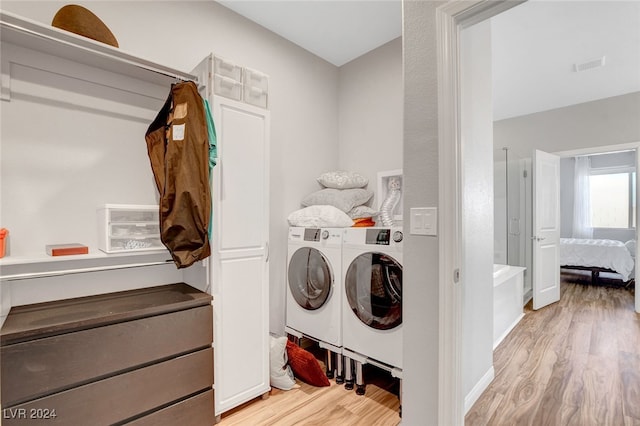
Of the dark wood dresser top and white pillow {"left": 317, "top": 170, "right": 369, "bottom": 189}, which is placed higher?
white pillow {"left": 317, "top": 170, "right": 369, "bottom": 189}

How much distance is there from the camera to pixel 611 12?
7.58ft

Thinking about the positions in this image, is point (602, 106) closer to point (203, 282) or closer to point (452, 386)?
point (452, 386)

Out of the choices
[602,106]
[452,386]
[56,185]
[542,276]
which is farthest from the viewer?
[602,106]

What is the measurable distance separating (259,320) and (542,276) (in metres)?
3.61

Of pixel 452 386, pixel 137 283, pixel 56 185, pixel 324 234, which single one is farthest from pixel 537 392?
pixel 56 185

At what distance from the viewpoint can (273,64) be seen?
2.58 metres

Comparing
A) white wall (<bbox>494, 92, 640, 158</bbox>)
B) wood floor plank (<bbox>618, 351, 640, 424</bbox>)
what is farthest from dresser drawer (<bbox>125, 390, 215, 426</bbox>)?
white wall (<bbox>494, 92, 640, 158</bbox>)

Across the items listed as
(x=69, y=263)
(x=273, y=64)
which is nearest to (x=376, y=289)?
(x=69, y=263)

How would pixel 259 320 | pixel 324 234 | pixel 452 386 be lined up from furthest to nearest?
pixel 324 234, pixel 259 320, pixel 452 386

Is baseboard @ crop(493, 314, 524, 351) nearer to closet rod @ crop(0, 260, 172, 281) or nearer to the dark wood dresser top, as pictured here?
the dark wood dresser top

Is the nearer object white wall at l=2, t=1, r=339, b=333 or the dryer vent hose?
white wall at l=2, t=1, r=339, b=333

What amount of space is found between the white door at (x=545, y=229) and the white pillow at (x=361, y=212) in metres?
2.40

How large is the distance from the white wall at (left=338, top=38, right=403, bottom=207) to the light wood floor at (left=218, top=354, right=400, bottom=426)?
1516 mm

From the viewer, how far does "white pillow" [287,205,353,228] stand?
7.57 ft
